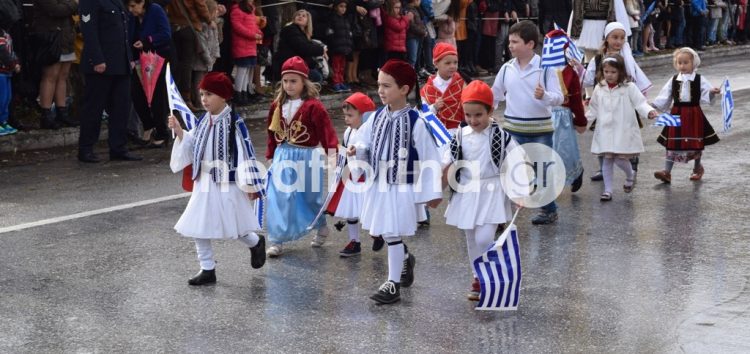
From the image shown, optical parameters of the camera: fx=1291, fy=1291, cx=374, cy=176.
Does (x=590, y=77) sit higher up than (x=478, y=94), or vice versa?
(x=478, y=94)

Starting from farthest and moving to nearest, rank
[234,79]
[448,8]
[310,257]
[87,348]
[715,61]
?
[715,61], [448,8], [234,79], [310,257], [87,348]

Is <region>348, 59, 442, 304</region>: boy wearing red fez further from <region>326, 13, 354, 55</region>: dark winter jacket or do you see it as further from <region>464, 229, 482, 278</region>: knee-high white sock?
<region>326, 13, 354, 55</region>: dark winter jacket

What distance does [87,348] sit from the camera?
22.7 feet

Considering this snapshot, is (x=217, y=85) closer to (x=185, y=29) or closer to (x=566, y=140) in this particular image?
(x=566, y=140)

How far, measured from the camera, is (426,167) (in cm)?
797

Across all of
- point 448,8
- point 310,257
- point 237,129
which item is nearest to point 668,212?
point 310,257

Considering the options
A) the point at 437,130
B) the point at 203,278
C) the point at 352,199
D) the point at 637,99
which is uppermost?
the point at 437,130

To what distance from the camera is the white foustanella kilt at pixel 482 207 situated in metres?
7.92

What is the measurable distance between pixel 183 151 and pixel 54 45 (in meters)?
6.30

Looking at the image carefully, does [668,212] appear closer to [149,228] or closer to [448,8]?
[149,228]

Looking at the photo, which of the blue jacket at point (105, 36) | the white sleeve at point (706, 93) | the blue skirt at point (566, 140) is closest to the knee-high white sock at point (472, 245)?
the blue skirt at point (566, 140)

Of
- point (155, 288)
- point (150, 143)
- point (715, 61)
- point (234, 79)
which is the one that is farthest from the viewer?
point (715, 61)

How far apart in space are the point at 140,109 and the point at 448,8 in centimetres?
727

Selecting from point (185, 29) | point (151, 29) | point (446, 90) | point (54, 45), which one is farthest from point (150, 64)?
point (446, 90)
